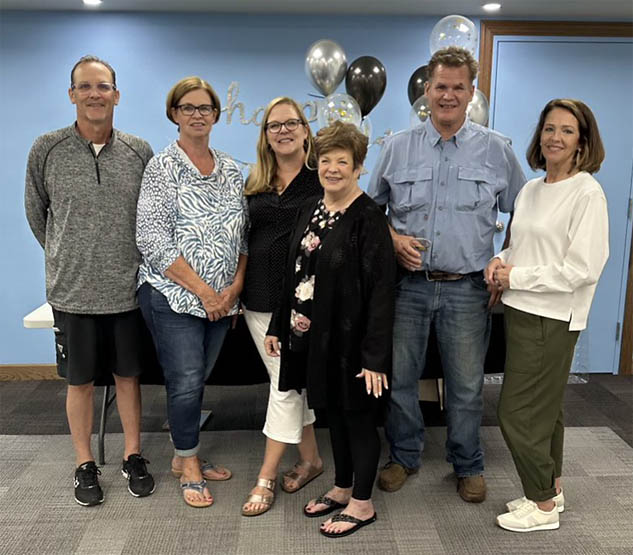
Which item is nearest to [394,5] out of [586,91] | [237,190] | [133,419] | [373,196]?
[586,91]

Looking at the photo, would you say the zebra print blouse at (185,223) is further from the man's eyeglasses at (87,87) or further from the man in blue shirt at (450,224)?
the man in blue shirt at (450,224)

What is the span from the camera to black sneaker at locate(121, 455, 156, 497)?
2518 mm

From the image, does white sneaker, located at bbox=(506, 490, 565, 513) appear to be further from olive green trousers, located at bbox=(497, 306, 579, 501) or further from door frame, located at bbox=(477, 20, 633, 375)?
door frame, located at bbox=(477, 20, 633, 375)

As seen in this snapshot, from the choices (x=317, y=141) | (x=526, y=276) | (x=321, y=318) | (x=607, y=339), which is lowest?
(x=607, y=339)

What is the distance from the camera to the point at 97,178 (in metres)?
2.29

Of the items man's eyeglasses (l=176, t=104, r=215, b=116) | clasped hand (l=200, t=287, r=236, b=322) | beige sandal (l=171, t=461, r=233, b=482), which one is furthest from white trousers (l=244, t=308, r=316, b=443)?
man's eyeglasses (l=176, t=104, r=215, b=116)

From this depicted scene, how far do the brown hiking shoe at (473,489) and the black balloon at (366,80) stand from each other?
2.16 metres

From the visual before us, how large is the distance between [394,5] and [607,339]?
2608 mm

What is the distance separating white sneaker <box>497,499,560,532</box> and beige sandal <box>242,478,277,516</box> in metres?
0.88

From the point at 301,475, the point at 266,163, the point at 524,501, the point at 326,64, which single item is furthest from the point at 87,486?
the point at 326,64

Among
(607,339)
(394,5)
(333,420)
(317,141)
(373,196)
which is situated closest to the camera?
(317,141)

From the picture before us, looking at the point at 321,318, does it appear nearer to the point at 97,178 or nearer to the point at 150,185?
the point at 150,185

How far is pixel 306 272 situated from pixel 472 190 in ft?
2.36

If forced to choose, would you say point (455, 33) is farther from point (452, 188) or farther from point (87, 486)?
point (87, 486)
